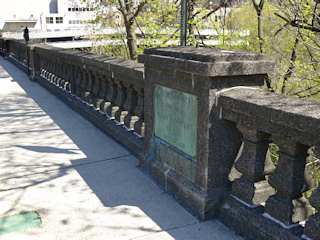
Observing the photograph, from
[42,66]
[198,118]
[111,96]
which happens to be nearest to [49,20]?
[42,66]

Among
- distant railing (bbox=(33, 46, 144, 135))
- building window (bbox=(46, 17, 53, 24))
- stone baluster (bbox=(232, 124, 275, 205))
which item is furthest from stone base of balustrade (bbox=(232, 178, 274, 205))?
building window (bbox=(46, 17, 53, 24))

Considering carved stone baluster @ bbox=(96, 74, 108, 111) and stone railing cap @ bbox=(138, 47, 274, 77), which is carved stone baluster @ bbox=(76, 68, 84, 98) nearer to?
carved stone baluster @ bbox=(96, 74, 108, 111)

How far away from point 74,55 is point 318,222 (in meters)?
6.17

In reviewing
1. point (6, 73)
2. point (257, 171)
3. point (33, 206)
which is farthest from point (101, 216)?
point (6, 73)

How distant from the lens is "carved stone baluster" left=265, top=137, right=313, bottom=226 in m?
2.92

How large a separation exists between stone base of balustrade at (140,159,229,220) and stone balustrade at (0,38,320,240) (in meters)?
0.01

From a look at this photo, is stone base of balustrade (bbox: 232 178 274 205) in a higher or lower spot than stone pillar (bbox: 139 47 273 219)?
lower

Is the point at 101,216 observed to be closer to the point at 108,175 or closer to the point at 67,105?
the point at 108,175

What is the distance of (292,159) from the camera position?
2.92m

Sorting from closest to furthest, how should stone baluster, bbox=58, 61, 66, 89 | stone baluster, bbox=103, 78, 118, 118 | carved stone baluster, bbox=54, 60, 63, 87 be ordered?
stone baluster, bbox=103, 78, 118, 118 → stone baluster, bbox=58, 61, 66, 89 → carved stone baluster, bbox=54, 60, 63, 87

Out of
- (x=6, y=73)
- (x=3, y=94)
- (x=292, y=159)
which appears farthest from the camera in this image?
(x=6, y=73)

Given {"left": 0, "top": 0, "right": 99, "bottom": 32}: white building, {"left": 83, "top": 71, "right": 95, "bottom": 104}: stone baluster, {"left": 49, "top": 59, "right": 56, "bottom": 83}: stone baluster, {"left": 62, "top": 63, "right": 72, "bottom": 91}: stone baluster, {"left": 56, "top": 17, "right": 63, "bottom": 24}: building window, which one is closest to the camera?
{"left": 83, "top": 71, "right": 95, "bottom": 104}: stone baluster

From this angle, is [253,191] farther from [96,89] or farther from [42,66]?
[42,66]

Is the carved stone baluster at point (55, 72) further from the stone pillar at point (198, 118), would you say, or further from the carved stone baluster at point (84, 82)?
the stone pillar at point (198, 118)
